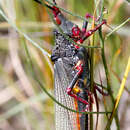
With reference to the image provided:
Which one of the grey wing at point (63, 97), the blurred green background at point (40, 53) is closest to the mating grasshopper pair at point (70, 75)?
the grey wing at point (63, 97)

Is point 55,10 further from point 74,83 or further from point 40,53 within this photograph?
point 40,53

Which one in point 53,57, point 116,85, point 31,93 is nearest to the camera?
point 53,57

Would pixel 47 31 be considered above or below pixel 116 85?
above

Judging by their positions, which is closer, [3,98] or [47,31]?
[47,31]

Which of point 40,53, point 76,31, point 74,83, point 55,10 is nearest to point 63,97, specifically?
point 74,83

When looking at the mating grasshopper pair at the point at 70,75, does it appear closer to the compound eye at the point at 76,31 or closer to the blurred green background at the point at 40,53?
the compound eye at the point at 76,31

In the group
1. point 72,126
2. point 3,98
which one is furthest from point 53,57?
point 3,98

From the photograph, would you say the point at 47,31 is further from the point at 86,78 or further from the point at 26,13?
the point at 86,78

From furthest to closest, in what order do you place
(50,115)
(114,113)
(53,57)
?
(50,115)
(53,57)
(114,113)
